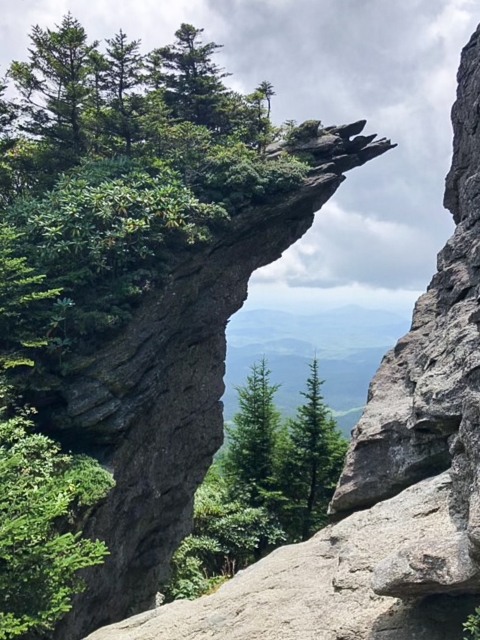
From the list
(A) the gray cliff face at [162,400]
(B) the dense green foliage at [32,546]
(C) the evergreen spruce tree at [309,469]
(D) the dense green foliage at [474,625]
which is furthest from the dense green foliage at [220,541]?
(D) the dense green foliage at [474,625]

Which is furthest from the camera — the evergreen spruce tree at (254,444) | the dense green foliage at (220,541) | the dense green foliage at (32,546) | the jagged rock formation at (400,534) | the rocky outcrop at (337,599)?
the evergreen spruce tree at (254,444)

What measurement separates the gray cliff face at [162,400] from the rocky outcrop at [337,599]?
5.76 meters

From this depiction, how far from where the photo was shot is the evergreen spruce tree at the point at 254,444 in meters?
25.4

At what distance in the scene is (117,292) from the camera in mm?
16016

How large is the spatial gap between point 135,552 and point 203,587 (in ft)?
12.4

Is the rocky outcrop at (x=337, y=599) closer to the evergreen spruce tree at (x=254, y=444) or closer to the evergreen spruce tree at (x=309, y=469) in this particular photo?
the evergreen spruce tree at (x=309, y=469)

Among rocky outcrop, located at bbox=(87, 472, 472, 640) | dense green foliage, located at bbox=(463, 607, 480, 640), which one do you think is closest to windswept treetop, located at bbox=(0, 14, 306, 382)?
rocky outcrop, located at bbox=(87, 472, 472, 640)

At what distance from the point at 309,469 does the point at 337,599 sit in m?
19.5

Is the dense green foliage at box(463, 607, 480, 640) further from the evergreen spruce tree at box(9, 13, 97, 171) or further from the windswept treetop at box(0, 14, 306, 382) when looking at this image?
the evergreen spruce tree at box(9, 13, 97, 171)

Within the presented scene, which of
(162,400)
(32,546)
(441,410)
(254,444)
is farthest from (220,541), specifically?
(441,410)

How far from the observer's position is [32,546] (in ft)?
28.3

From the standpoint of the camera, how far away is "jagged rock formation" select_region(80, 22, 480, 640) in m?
5.77

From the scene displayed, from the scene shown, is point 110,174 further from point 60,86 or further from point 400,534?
point 400,534

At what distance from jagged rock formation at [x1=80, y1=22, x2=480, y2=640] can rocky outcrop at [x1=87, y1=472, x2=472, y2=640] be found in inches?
0.8
